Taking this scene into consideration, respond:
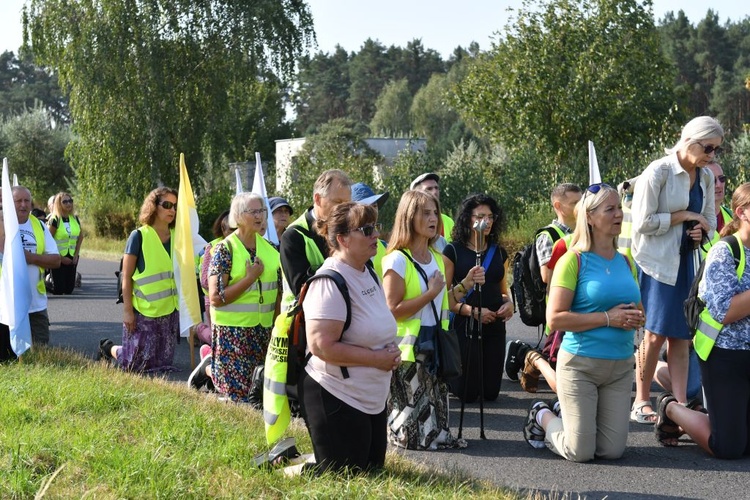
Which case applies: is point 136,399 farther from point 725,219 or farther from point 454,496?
point 725,219

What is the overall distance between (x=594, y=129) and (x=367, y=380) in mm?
23160

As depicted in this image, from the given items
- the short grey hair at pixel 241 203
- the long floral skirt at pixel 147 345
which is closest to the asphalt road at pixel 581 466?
the short grey hair at pixel 241 203

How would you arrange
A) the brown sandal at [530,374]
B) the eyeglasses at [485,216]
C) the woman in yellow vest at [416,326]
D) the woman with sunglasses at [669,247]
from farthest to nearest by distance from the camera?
the brown sandal at [530,374] < the eyeglasses at [485,216] < the woman with sunglasses at [669,247] < the woman in yellow vest at [416,326]

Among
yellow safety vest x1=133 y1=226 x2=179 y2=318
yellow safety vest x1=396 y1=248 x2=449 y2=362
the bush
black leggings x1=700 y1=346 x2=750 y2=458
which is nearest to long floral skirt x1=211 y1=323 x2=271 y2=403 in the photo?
yellow safety vest x1=133 y1=226 x2=179 y2=318

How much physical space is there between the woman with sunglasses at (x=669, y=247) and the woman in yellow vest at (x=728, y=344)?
3.10 feet

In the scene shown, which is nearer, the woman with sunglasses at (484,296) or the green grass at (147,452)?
the green grass at (147,452)

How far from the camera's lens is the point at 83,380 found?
27.0 ft

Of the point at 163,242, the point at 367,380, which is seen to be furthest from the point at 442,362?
the point at 163,242

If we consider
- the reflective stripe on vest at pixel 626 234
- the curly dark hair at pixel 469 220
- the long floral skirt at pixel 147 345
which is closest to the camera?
the reflective stripe on vest at pixel 626 234

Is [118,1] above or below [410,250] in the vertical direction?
above

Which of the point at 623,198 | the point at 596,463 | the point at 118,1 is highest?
the point at 118,1

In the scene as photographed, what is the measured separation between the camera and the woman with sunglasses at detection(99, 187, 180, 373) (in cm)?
970

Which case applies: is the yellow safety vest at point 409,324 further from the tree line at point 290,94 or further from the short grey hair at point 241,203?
the tree line at point 290,94

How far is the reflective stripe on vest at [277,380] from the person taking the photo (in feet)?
17.6
